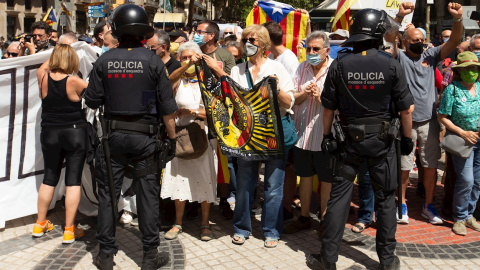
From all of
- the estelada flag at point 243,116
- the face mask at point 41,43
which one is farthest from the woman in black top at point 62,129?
the face mask at point 41,43

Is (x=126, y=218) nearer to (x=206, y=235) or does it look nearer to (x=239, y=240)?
(x=206, y=235)

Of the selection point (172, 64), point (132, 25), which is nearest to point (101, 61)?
point (132, 25)

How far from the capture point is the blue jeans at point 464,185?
529 cm

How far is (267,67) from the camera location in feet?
15.5

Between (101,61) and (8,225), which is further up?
(101,61)

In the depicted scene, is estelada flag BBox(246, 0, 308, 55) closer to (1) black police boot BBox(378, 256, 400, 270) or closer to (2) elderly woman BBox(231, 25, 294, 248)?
(2) elderly woman BBox(231, 25, 294, 248)

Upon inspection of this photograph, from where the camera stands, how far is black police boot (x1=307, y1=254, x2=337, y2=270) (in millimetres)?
4246

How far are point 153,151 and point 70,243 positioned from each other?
1468mm

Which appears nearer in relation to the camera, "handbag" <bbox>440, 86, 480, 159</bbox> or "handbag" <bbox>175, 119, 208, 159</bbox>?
"handbag" <bbox>175, 119, 208, 159</bbox>

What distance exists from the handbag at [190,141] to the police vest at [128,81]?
2.63 feet

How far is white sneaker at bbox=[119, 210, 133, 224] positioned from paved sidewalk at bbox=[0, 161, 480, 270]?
0.29 ft

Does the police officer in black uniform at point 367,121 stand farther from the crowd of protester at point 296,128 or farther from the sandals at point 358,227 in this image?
the sandals at point 358,227

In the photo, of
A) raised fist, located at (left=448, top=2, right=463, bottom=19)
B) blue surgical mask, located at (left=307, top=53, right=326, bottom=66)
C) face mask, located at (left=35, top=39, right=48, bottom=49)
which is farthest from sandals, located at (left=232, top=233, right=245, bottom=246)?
face mask, located at (left=35, top=39, right=48, bottom=49)

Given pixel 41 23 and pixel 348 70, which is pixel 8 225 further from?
pixel 348 70
